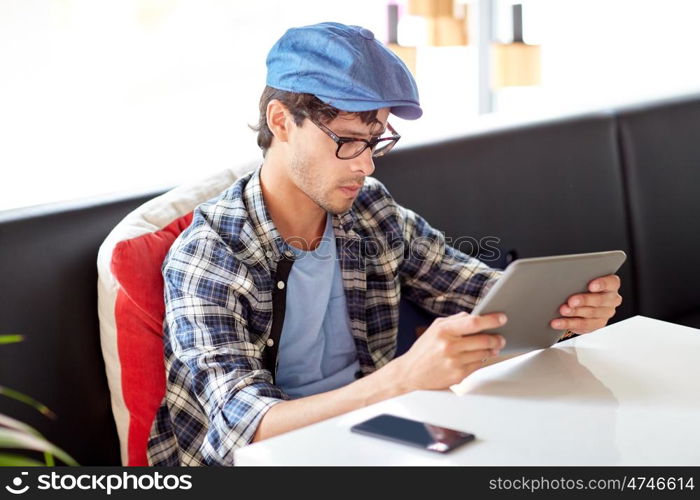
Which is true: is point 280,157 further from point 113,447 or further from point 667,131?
point 667,131

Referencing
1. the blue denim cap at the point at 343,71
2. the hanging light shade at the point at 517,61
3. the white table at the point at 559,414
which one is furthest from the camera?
the hanging light shade at the point at 517,61

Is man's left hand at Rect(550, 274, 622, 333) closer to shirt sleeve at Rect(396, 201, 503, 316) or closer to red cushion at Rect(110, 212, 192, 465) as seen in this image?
shirt sleeve at Rect(396, 201, 503, 316)

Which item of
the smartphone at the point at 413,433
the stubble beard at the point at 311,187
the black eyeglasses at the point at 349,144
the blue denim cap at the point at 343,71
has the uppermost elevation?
the blue denim cap at the point at 343,71

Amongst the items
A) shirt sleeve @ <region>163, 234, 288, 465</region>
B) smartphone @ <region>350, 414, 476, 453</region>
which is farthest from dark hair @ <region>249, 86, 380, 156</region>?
smartphone @ <region>350, 414, 476, 453</region>

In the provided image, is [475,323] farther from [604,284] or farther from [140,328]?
[140,328]

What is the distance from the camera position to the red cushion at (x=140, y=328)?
5.35ft

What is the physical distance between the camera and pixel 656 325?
164cm

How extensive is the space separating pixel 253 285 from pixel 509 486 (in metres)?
0.71

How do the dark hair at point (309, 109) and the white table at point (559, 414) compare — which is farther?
the dark hair at point (309, 109)

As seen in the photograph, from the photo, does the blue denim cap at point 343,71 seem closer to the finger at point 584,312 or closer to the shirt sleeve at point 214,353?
the shirt sleeve at point 214,353

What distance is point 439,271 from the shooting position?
6.57 ft

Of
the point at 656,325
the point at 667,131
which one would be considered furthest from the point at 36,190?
the point at 667,131

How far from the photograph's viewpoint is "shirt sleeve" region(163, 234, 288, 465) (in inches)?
57.2
